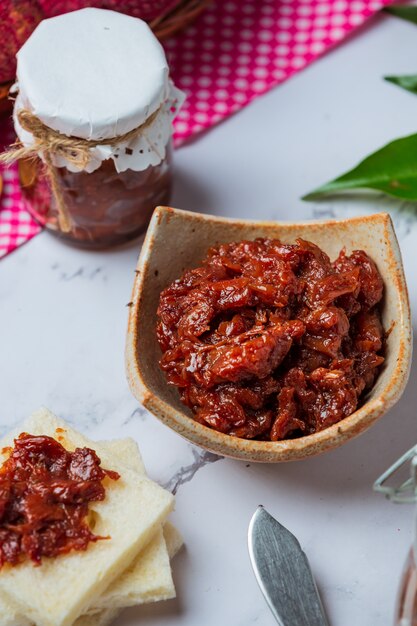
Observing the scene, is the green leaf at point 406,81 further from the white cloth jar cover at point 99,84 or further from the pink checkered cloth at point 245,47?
the white cloth jar cover at point 99,84

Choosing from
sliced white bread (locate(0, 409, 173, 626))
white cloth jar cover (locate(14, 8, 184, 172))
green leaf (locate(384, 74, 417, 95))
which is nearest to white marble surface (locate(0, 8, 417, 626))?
green leaf (locate(384, 74, 417, 95))

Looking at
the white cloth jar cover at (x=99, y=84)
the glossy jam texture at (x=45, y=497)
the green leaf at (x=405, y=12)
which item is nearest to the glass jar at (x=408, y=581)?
the glossy jam texture at (x=45, y=497)

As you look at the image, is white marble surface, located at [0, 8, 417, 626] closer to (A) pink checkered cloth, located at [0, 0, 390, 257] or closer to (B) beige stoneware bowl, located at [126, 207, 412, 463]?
(A) pink checkered cloth, located at [0, 0, 390, 257]

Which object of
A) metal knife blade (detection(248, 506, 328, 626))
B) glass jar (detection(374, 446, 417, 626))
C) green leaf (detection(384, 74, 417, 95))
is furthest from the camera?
green leaf (detection(384, 74, 417, 95))

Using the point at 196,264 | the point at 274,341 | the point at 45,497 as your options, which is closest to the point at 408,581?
the point at 274,341

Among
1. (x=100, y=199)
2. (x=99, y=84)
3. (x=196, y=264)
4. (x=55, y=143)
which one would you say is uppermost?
(x=99, y=84)

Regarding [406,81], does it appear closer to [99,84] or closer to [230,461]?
[99,84]
